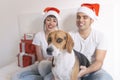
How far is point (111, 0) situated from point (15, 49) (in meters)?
1.20

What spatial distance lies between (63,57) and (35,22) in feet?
2.93

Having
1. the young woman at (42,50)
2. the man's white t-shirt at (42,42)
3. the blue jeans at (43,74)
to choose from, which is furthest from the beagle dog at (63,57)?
the man's white t-shirt at (42,42)

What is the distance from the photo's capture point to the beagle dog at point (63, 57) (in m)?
1.13

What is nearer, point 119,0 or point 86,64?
point 86,64

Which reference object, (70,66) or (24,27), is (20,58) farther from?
(70,66)

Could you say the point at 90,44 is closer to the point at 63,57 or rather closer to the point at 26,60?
the point at 63,57

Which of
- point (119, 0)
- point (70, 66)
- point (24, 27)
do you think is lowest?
point (70, 66)

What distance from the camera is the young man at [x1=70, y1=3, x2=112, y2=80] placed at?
136cm

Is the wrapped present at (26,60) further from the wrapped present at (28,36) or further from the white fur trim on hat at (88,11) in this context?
the white fur trim on hat at (88,11)

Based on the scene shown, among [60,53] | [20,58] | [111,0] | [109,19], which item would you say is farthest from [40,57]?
[111,0]

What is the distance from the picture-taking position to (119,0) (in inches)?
63.9

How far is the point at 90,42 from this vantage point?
1437 millimetres

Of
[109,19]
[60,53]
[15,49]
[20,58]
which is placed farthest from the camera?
[15,49]

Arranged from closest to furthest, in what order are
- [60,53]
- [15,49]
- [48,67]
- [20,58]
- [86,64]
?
1. [60,53]
2. [86,64]
3. [48,67]
4. [20,58]
5. [15,49]
